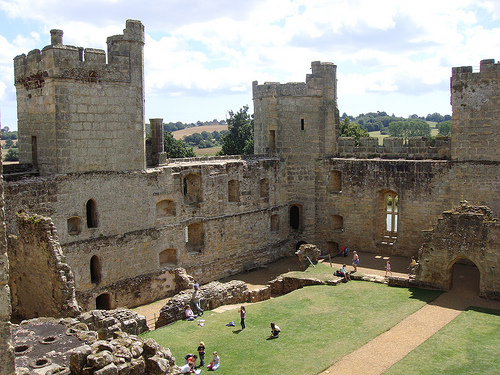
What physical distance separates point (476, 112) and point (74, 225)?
711 inches

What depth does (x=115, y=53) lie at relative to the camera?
22.6 metres

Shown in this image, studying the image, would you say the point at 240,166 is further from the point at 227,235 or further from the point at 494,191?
the point at 494,191

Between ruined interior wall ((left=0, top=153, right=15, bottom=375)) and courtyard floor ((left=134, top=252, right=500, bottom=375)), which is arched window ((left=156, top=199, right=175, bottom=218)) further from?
ruined interior wall ((left=0, top=153, right=15, bottom=375))

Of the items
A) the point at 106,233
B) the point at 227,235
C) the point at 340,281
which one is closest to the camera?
the point at 106,233

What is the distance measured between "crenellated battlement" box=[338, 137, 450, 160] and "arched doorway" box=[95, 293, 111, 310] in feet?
47.1

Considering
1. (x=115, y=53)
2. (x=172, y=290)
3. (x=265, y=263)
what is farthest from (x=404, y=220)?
(x=115, y=53)

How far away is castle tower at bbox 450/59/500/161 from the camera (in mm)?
Answer: 24438

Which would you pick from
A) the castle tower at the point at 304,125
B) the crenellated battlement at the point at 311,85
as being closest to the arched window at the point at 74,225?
the castle tower at the point at 304,125

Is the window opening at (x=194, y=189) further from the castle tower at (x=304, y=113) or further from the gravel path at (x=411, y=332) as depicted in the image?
the gravel path at (x=411, y=332)

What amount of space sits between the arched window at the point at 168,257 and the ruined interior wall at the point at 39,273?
6.59 metres

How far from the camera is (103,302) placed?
22625 mm

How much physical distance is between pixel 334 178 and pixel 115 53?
13187mm

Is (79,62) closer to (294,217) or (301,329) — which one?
(301,329)

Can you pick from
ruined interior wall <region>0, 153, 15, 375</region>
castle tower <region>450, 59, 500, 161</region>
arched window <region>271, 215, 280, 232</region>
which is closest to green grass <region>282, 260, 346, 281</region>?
arched window <region>271, 215, 280, 232</region>
